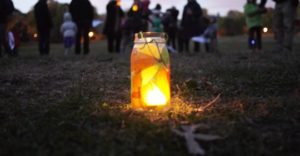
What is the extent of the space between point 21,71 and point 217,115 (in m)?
4.80

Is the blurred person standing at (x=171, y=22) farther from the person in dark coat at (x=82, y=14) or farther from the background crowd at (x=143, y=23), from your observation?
the person in dark coat at (x=82, y=14)

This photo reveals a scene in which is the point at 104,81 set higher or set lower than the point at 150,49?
lower

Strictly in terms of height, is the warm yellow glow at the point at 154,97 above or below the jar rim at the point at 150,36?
below

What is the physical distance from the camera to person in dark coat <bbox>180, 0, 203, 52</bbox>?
14.2 meters

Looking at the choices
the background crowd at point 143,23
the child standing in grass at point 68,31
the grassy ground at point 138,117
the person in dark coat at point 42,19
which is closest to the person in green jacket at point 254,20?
the background crowd at point 143,23

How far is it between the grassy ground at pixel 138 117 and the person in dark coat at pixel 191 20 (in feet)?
26.4

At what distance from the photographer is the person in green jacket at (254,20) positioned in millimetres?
12875

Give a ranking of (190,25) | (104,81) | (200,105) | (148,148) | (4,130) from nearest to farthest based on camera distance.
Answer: (148,148)
(4,130)
(200,105)
(104,81)
(190,25)

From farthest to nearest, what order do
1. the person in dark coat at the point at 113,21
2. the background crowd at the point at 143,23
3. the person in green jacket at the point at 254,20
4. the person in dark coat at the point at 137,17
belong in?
the person in dark coat at the point at 113,21, the person in dark coat at the point at 137,17, the person in green jacket at the point at 254,20, the background crowd at the point at 143,23

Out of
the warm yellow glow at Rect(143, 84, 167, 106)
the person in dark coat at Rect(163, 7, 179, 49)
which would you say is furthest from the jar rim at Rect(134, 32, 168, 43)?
the person in dark coat at Rect(163, 7, 179, 49)

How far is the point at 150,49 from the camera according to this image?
3.90m

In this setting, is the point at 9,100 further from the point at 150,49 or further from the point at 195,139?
the point at 195,139

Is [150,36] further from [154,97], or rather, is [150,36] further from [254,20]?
[254,20]


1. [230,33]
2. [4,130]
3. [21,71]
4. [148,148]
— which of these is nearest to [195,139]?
[148,148]
